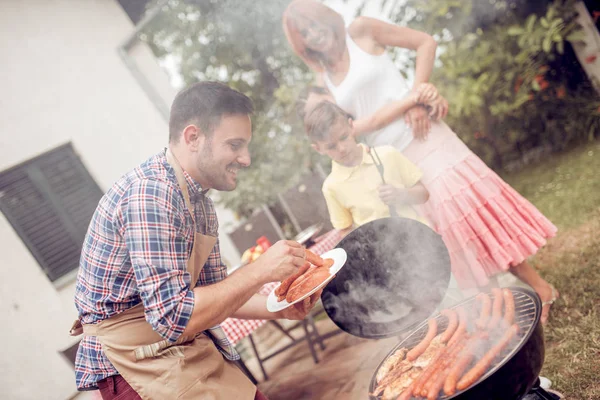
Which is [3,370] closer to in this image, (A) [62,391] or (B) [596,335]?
(A) [62,391]

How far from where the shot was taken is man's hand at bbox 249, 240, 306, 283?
170 cm

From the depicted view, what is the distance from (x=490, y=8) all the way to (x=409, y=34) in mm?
2081

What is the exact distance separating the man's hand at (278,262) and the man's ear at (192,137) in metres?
0.56

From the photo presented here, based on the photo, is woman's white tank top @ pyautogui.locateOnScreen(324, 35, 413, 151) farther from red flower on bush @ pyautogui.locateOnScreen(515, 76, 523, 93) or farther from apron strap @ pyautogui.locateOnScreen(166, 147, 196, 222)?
red flower on bush @ pyautogui.locateOnScreen(515, 76, 523, 93)

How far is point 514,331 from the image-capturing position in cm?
174

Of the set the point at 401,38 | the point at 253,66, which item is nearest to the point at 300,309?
the point at 401,38

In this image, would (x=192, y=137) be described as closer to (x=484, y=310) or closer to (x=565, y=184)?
(x=484, y=310)

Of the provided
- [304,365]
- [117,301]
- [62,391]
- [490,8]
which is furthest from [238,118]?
[490,8]

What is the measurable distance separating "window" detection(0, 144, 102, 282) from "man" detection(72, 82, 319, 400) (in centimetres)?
84

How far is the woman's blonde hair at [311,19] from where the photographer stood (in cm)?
258

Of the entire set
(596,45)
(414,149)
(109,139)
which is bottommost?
(596,45)

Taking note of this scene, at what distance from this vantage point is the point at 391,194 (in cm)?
253

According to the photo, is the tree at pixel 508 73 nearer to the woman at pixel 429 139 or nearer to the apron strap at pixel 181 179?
the woman at pixel 429 139

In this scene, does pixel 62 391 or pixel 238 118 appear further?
pixel 62 391
